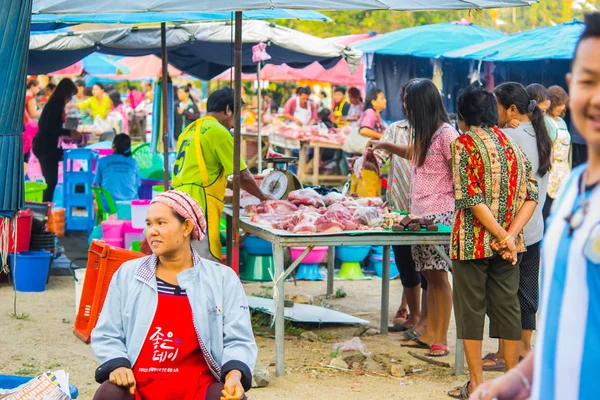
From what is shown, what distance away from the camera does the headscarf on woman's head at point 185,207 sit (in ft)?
13.6

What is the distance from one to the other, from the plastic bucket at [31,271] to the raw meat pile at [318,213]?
269 centimetres

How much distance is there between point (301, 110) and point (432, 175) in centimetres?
1363

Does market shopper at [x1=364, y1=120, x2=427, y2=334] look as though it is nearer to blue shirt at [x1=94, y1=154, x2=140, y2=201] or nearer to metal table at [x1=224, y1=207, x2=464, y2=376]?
metal table at [x1=224, y1=207, x2=464, y2=376]

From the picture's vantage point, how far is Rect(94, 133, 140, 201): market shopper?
1116cm

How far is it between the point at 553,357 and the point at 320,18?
8.92 meters

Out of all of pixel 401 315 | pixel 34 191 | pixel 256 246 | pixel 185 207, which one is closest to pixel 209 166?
pixel 256 246

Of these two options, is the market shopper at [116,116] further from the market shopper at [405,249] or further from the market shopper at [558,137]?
the market shopper at [405,249]

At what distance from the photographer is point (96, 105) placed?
22.7 m

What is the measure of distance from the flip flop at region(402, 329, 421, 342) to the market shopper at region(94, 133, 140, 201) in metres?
5.01

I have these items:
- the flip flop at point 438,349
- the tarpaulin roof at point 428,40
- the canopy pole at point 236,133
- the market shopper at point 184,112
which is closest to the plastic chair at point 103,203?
the canopy pole at point 236,133

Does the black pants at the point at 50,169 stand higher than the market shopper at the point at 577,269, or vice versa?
the market shopper at the point at 577,269

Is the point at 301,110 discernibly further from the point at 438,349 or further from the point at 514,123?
the point at 514,123

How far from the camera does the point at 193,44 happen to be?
12.0 m

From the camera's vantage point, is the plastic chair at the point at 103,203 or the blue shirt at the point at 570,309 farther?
the plastic chair at the point at 103,203
